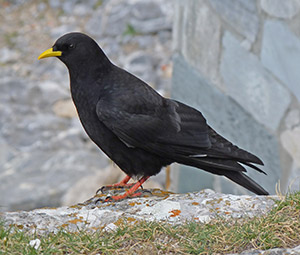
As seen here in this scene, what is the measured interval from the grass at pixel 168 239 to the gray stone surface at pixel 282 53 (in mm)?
2350

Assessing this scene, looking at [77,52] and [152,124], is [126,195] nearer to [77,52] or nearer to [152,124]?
[152,124]

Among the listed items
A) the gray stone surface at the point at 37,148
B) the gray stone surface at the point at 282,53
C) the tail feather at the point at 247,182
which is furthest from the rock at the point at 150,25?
the tail feather at the point at 247,182

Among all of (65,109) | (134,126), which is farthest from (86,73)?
(65,109)

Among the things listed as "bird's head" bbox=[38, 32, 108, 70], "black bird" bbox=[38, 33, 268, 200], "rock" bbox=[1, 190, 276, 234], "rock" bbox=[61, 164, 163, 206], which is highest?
"bird's head" bbox=[38, 32, 108, 70]

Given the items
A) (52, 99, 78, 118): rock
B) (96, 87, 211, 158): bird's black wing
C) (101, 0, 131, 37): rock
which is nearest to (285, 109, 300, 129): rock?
(96, 87, 211, 158): bird's black wing

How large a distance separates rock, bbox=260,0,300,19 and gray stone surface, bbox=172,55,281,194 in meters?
0.98

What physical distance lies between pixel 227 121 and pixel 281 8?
1300 millimetres

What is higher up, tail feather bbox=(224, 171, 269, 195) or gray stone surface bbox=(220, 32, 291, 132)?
gray stone surface bbox=(220, 32, 291, 132)

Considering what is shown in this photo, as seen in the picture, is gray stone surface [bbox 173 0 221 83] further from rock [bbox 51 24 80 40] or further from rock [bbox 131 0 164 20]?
Result: rock [bbox 51 24 80 40]

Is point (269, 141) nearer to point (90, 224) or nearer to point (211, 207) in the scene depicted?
point (211, 207)

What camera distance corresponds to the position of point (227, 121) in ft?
19.3

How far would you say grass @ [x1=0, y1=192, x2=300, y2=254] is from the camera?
2.88 metres

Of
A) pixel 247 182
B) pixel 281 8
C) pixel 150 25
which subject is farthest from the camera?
pixel 150 25

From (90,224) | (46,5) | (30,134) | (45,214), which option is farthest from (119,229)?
(46,5)
